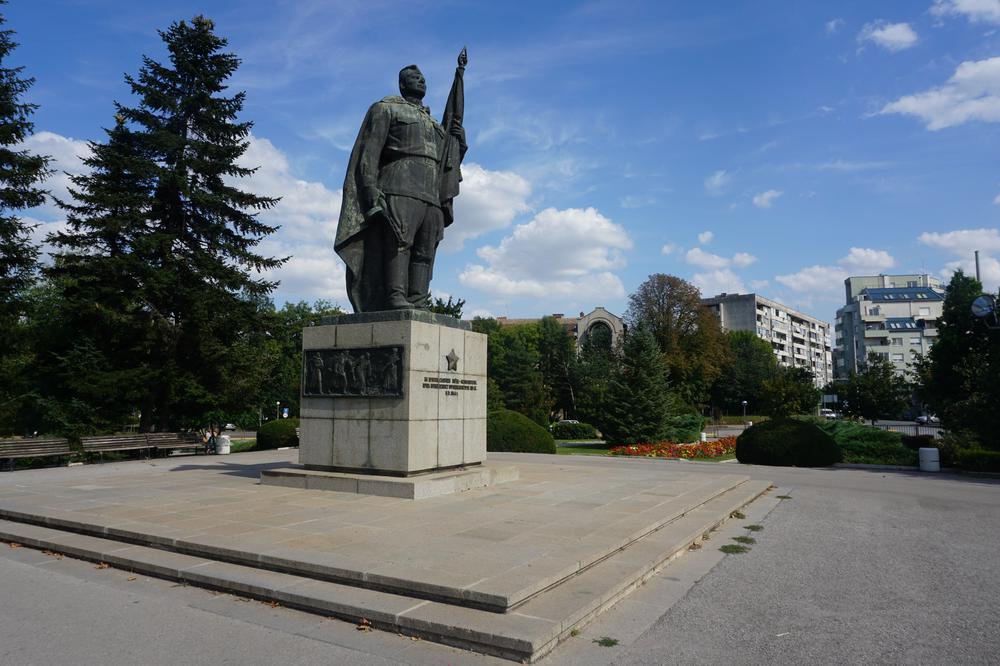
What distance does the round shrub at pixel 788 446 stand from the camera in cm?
1848

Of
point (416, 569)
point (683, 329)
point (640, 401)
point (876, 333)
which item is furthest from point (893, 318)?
point (416, 569)

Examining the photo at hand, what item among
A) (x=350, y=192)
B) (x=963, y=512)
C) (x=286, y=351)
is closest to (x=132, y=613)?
(x=350, y=192)

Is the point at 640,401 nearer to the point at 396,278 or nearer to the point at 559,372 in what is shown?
the point at 396,278

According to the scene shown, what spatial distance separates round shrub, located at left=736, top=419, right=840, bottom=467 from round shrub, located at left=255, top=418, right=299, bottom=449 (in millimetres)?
17449

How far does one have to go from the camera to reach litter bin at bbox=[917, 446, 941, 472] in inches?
679

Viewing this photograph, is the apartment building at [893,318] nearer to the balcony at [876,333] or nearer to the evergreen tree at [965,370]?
the balcony at [876,333]

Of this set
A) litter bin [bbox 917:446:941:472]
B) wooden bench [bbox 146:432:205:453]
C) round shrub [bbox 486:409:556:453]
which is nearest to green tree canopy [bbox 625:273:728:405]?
round shrub [bbox 486:409:556:453]

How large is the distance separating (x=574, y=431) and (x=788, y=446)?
20.7 m

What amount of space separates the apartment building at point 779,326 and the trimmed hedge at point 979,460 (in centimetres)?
7107

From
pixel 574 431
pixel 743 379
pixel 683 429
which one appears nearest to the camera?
pixel 683 429

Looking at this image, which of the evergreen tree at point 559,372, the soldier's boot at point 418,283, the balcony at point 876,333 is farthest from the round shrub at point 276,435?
the balcony at point 876,333

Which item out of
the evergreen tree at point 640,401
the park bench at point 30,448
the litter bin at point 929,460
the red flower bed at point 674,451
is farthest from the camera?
the evergreen tree at point 640,401

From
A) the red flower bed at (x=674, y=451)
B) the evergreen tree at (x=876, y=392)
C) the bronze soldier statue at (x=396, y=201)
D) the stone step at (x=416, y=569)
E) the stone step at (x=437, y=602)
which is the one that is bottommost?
the red flower bed at (x=674, y=451)

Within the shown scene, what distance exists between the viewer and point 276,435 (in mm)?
25625
